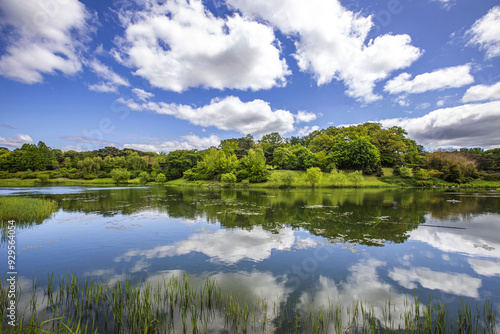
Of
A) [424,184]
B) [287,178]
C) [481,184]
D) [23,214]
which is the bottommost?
[481,184]

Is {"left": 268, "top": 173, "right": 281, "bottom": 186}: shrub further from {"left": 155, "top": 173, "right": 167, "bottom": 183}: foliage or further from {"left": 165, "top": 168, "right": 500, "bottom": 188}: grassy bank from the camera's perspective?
{"left": 155, "top": 173, "right": 167, "bottom": 183}: foliage

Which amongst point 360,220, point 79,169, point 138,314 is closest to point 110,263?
point 138,314

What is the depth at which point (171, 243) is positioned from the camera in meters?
10.7

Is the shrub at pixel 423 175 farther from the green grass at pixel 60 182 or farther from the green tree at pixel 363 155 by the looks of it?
the green grass at pixel 60 182

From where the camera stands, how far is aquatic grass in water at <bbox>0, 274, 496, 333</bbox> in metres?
4.45

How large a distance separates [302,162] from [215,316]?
67.5 metres

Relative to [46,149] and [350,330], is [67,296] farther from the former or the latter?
[46,149]

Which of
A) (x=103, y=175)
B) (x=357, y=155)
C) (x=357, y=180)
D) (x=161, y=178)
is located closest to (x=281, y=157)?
(x=357, y=155)

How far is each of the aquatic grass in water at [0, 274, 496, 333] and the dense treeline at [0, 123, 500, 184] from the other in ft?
149

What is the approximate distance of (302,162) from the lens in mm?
69938

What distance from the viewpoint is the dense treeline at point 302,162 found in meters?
57.4

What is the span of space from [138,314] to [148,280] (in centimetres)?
200

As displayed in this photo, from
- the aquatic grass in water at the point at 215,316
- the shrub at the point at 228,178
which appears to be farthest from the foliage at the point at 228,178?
the aquatic grass in water at the point at 215,316

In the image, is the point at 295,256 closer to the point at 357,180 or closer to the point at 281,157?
the point at 357,180
